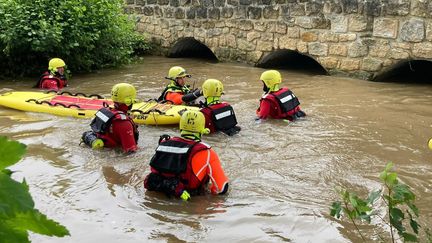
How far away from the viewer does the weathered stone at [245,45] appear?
12156 millimetres

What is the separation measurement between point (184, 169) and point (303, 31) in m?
6.96

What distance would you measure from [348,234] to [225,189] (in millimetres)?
1307

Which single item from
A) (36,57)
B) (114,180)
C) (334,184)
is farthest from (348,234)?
(36,57)

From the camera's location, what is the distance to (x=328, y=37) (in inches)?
413

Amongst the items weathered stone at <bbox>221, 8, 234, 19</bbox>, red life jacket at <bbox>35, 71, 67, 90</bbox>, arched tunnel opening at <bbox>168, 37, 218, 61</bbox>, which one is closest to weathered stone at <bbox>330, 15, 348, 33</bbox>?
weathered stone at <bbox>221, 8, 234, 19</bbox>

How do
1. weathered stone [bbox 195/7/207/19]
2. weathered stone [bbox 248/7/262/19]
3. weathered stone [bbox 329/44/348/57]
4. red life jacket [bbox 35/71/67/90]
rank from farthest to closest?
weathered stone [bbox 195/7/207/19], weathered stone [bbox 248/7/262/19], weathered stone [bbox 329/44/348/57], red life jacket [bbox 35/71/67/90]

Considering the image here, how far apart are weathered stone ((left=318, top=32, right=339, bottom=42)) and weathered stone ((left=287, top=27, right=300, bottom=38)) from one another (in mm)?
569

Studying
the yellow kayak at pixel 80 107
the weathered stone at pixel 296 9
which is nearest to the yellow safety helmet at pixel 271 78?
the yellow kayak at pixel 80 107

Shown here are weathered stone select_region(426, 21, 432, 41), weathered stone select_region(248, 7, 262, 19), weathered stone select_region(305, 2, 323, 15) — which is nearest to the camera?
weathered stone select_region(426, 21, 432, 41)

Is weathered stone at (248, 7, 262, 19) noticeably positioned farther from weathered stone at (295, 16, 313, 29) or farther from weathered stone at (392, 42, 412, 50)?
weathered stone at (392, 42, 412, 50)

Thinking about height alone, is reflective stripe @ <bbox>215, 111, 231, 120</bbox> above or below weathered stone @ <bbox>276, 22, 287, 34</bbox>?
below

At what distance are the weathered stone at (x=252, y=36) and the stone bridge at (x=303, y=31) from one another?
0.05ft

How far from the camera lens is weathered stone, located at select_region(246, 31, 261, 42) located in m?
11.9

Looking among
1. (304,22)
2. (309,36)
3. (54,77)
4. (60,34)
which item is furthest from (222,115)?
(60,34)
